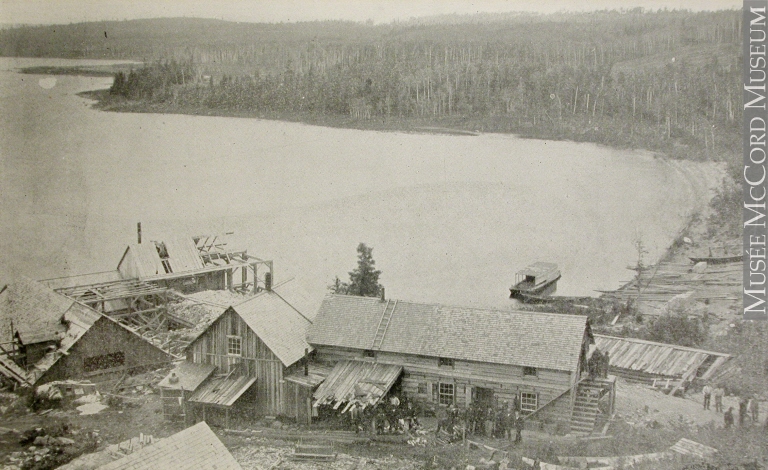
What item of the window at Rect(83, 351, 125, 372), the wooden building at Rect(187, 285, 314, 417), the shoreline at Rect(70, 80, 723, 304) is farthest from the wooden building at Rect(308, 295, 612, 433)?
the shoreline at Rect(70, 80, 723, 304)

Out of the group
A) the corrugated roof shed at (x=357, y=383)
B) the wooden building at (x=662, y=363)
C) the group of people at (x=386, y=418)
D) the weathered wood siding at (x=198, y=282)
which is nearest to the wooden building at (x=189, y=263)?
the weathered wood siding at (x=198, y=282)

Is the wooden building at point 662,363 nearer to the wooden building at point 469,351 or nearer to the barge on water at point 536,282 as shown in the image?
the wooden building at point 469,351

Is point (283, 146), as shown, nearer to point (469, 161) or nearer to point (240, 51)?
point (240, 51)

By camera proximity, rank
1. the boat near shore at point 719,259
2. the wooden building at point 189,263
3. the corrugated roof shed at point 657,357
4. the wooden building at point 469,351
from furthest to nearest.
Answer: the wooden building at point 189,263, the boat near shore at point 719,259, the corrugated roof shed at point 657,357, the wooden building at point 469,351

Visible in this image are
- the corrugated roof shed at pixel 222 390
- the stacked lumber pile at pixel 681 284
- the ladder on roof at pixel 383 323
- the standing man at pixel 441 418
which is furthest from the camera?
the stacked lumber pile at pixel 681 284

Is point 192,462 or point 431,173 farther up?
point 431,173

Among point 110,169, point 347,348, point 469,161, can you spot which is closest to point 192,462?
point 347,348

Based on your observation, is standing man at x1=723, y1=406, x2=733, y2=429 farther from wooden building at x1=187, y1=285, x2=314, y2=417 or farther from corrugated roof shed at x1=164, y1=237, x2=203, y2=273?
A: corrugated roof shed at x1=164, y1=237, x2=203, y2=273
